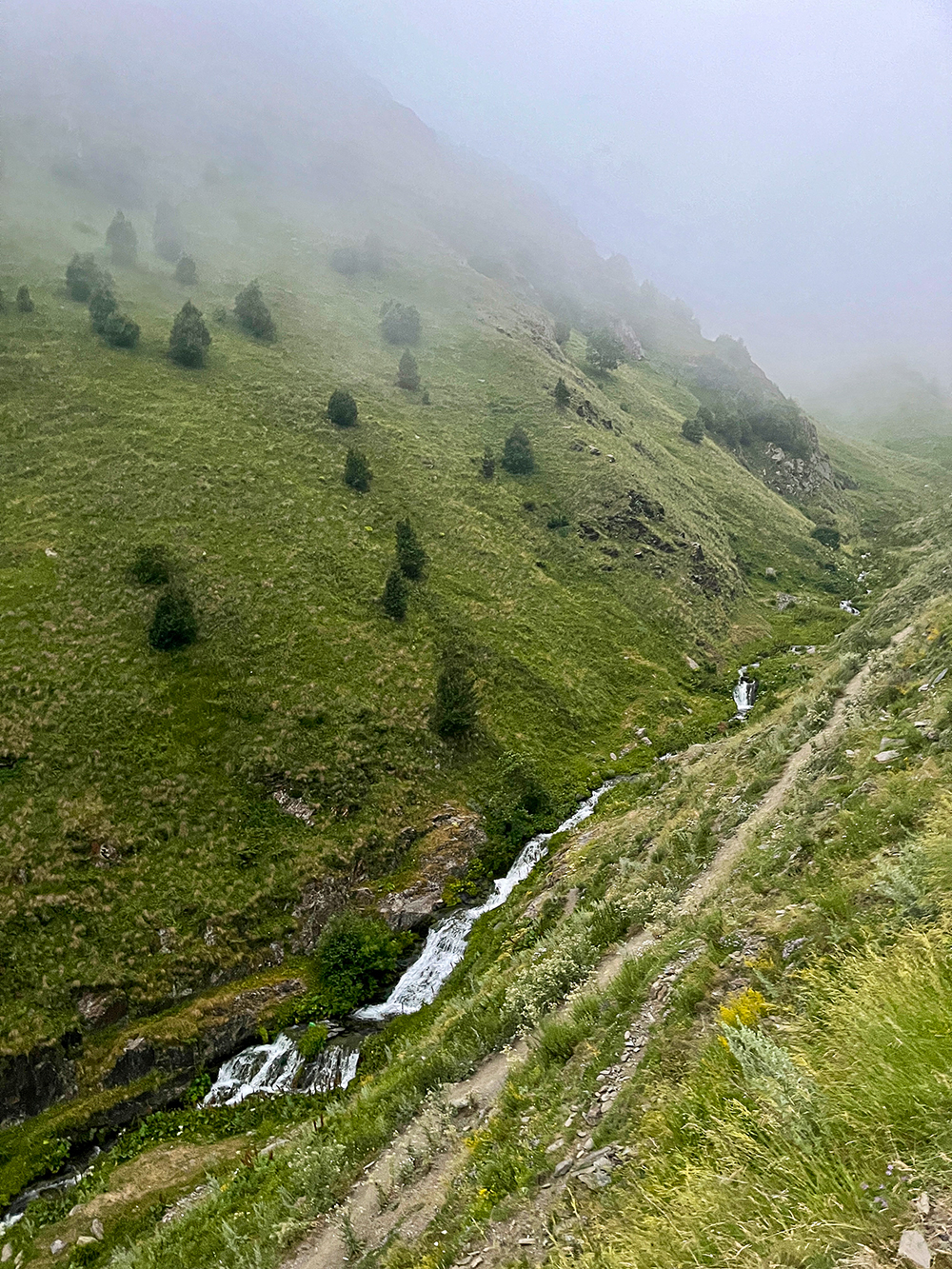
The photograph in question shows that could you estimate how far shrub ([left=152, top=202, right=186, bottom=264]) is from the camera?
85.4 meters

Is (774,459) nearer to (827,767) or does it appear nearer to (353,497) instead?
(353,497)

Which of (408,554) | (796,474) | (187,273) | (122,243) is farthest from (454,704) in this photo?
(122,243)

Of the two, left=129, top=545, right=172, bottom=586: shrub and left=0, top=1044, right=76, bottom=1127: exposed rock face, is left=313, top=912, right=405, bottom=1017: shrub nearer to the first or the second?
left=0, top=1044, right=76, bottom=1127: exposed rock face

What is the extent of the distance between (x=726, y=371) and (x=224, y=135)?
17357 cm

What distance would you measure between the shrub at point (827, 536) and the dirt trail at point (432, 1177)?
7564cm

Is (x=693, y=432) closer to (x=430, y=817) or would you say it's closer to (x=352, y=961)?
(x=430, y=817)

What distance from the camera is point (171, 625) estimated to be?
99.9 feet

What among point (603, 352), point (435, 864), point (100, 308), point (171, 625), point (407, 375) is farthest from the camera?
point (603, 352)

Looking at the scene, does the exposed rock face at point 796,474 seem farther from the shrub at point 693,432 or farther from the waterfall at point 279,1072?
the waterfall at point 279,1072

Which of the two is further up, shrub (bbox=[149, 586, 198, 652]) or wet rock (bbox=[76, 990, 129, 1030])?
shrub (bbox=[149, 586, 198, 652])

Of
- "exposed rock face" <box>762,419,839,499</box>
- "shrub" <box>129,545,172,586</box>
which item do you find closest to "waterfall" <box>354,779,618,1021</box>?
"shrub" <box>129,545,172,586</box>

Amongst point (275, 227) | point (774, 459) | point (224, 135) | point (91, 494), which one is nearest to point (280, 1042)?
point (91, 494)

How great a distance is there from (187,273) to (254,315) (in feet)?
63.4

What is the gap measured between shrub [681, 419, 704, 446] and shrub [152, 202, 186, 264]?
8020 centimetres
